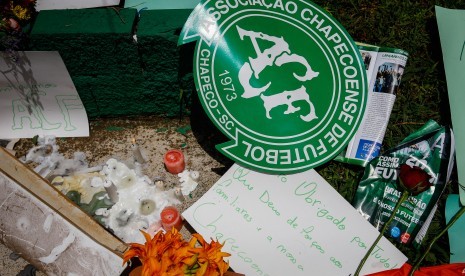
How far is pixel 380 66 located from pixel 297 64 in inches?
19.6

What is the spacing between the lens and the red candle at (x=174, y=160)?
6.68 ft

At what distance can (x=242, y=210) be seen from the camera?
5.95 ft

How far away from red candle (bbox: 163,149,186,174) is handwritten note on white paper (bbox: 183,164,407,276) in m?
0.29

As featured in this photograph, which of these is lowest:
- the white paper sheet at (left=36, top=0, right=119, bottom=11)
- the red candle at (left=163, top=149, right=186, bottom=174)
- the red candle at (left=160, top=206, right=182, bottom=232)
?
the red candle at (left=160, top=206, right=182, bottom=232)

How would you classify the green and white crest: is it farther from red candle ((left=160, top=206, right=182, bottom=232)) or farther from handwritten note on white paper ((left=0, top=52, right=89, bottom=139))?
handwritten note on white paper ((left=0, top=52, right=89, bottom=139))

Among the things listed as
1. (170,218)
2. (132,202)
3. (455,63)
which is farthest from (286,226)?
(455,63)

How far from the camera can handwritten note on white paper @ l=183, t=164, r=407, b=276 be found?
5.75 feet

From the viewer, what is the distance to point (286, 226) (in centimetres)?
179

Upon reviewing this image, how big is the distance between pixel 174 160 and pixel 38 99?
28.2 inches

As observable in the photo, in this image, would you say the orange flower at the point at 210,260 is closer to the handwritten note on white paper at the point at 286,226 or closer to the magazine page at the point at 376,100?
the handwritten note on white paper at the point at 286,226

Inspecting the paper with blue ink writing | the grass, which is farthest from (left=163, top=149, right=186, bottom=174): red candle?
the paper with blue ink writing

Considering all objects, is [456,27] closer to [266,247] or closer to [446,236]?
[446,236]

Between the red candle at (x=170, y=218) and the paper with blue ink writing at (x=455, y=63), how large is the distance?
4.30 ft

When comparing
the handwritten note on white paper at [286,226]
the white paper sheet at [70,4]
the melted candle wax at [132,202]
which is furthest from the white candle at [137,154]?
the white paper sheet at [70,4]
